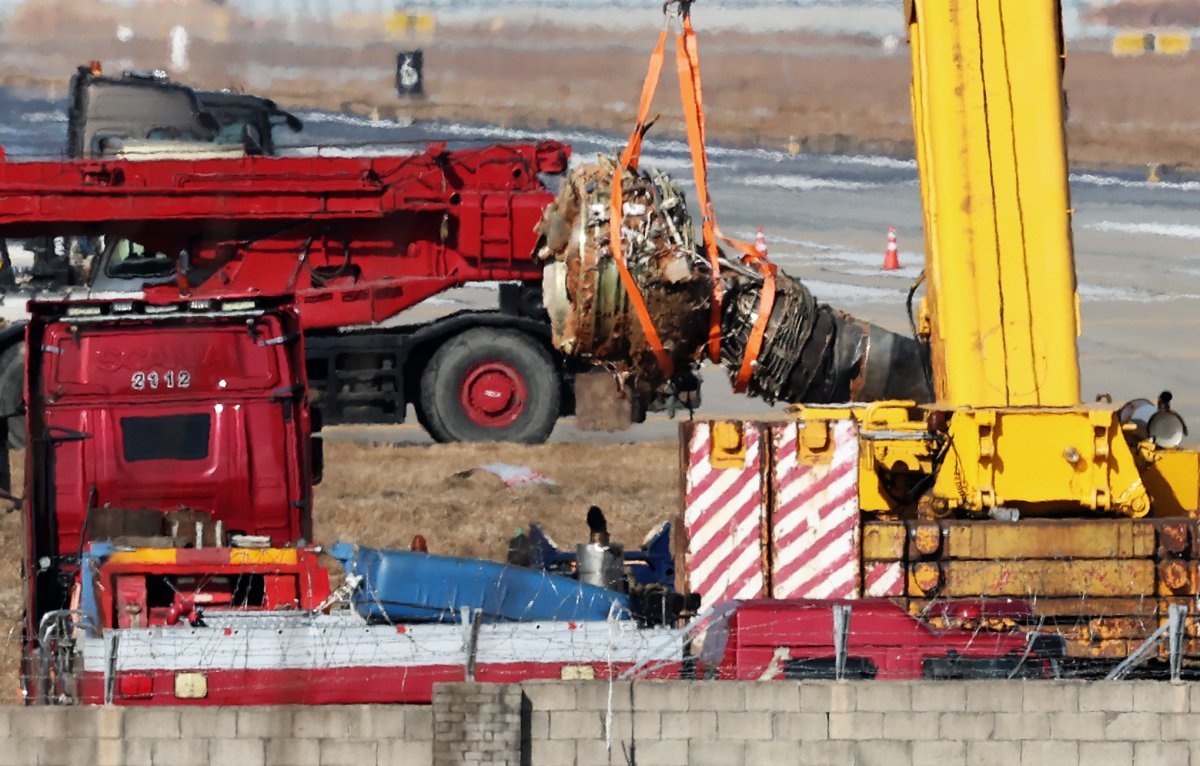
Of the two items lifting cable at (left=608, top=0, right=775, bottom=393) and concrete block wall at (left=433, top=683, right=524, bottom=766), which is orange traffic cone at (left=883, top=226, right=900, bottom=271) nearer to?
lifting cable at (left=608, top=0, right=775, bottom=393)

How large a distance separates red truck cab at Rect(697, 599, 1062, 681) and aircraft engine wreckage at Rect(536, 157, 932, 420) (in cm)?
198

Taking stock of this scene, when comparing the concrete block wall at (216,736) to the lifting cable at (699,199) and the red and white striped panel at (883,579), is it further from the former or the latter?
the lifting cable at (699,199)

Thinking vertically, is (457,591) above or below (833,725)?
above

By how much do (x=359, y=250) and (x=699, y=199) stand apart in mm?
10283

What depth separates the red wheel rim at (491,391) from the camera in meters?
22.5

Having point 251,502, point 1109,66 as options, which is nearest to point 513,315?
point 251,502

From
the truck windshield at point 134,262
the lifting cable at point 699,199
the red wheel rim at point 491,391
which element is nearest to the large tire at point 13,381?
the truck windshield at point 134,262

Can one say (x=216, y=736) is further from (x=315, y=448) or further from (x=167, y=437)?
(x=315, y=448)

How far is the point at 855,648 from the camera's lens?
1117 cm

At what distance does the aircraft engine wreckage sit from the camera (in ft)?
41.4

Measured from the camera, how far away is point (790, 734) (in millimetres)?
10453

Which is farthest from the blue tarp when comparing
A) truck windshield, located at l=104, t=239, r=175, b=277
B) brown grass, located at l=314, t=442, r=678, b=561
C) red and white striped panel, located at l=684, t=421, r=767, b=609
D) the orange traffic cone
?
the orange traffic cone

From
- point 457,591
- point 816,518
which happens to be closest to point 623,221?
point 816,518

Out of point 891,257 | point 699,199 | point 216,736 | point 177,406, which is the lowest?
point 216,736
